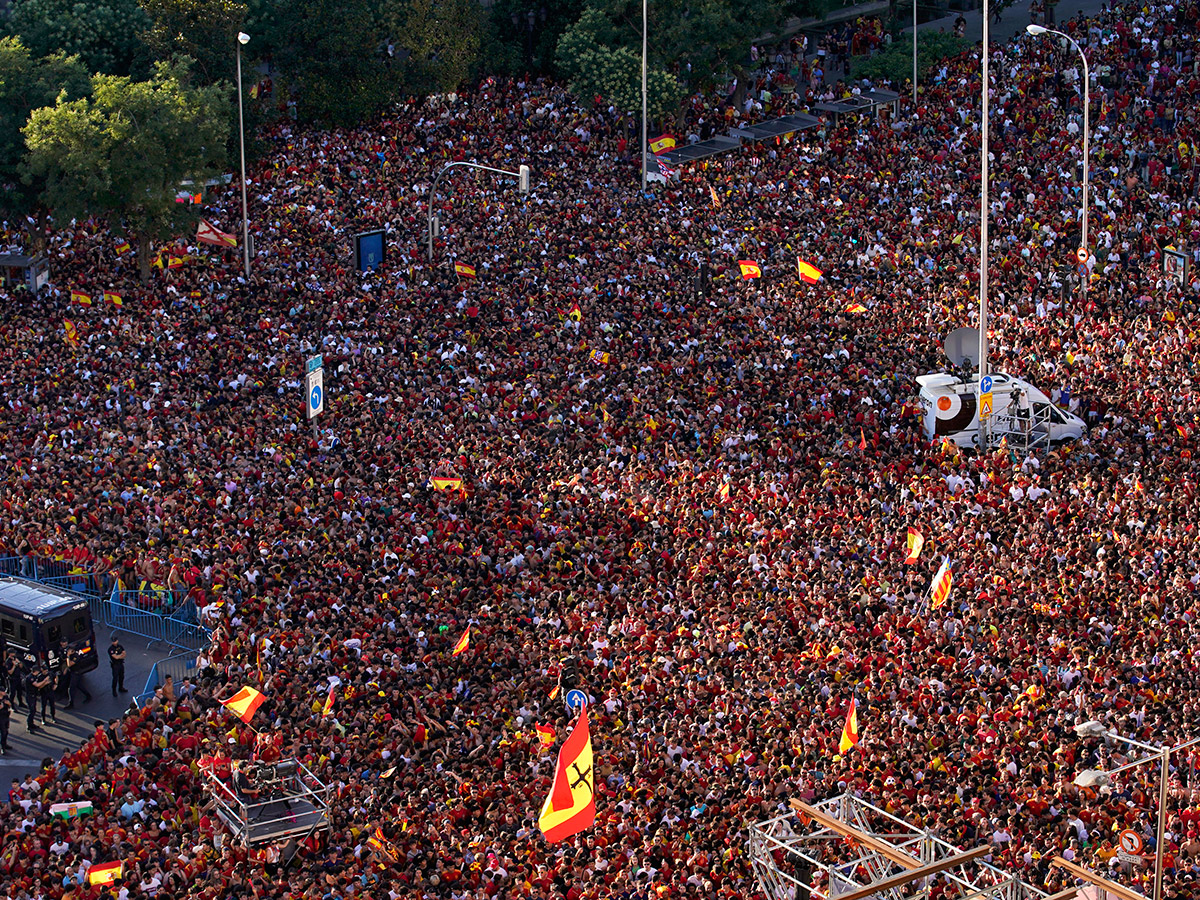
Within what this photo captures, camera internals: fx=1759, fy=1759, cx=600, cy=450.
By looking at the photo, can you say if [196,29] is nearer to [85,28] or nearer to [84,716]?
[85,28]

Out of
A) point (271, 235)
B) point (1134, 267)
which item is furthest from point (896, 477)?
point (271, 235)

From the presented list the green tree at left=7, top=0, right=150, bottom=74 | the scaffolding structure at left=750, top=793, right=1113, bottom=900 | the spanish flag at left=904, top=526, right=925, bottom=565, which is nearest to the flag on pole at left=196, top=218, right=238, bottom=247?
the green tree at left=7, top=0, right=150, bottom=74

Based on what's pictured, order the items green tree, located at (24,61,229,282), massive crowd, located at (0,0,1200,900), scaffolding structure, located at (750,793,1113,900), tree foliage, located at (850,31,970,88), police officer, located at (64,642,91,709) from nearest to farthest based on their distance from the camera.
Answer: scaffolding structure, located at (750,793,1113,900) → massive crowd, located at (0,0,1200,900) → police officer, located at (64,642,91,709) → green tree, located at (24,61,229,282) → tree foliage, located at (850,31,970,88)

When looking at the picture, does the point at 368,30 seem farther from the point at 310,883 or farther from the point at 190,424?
the point at 310,883

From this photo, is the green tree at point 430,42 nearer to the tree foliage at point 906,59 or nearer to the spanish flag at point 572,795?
the tree foliage at point 906,59

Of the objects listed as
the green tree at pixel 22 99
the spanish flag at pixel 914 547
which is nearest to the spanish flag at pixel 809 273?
the spanish flag at pixel 914 547

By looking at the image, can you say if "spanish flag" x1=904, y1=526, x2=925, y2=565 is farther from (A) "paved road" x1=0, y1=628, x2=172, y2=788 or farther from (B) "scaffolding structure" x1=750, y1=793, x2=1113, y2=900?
(A) "paved road" x1=0, y1=628, x2=172, y2=788
